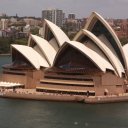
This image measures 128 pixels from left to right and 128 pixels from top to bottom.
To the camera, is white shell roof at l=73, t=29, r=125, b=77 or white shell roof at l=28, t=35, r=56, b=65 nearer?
white shell roof at l=73, t=29, r=125, b=77

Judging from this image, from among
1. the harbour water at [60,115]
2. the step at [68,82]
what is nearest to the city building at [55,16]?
the step at [68,82]

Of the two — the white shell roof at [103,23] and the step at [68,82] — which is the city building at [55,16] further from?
the step at [68,82]

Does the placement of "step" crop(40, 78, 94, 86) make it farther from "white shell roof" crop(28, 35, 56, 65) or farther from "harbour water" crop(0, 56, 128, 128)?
"white shell roof" crop(28, 35, 56, 65)

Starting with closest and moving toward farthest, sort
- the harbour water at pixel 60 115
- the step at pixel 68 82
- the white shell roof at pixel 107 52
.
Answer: the harbour water at pixel 60 115, the step at pixel 68 82, the white shell roof at pixel 107 52

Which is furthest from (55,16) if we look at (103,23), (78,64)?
(78,64)

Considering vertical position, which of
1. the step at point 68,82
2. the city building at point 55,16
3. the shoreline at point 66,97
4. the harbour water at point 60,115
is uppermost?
the city building at point 55,16

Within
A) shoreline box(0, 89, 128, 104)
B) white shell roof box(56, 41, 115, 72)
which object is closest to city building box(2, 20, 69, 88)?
shoreline box(0, 89, 128, 104)
